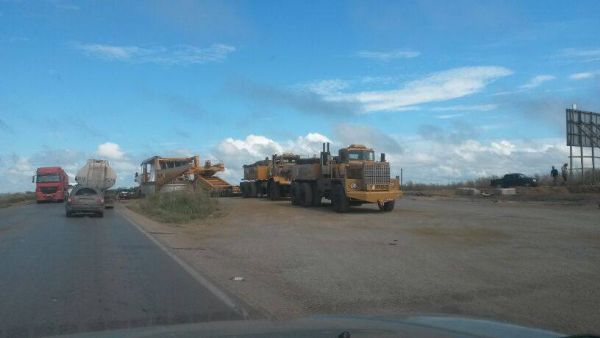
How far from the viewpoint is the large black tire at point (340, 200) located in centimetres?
2889

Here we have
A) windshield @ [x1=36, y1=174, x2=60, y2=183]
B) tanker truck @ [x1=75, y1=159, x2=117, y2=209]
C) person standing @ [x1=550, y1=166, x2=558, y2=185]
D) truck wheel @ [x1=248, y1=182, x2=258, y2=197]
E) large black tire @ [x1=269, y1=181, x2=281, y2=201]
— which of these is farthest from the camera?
windshield @ [x1=36, y1=174, x2=60, y2=183]

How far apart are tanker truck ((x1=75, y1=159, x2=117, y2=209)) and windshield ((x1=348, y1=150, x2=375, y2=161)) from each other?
26483 mm

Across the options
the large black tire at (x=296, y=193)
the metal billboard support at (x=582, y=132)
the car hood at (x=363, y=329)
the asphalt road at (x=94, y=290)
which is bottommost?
the asphalt road at (x=94, y=290)

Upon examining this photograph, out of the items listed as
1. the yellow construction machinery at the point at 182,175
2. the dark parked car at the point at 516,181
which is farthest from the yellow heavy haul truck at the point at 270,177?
the dark parked car at the point at 516,181

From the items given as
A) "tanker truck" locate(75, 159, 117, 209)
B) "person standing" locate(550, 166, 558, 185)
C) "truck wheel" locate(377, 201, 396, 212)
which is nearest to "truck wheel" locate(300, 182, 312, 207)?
"truck wheel" locate(377, 201, 396, 212)

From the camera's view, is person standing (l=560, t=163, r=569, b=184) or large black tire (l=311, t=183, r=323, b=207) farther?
person standing (l=560, t=163, r=569, b=184)

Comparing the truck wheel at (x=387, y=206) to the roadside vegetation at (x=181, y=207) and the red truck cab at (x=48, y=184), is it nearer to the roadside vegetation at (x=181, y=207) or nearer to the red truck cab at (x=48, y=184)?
the roadside vegetation at (x=181, y=207)

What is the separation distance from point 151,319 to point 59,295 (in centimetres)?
248

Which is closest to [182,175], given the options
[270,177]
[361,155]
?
[270,177]

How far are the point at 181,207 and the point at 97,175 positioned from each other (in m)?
19.3

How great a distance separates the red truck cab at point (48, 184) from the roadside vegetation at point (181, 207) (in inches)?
822

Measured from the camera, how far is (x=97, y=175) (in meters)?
50.2

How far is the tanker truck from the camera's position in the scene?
4972cm

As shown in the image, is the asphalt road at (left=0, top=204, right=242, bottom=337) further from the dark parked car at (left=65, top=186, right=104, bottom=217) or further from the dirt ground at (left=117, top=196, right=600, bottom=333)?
the dark parked car at (left=65, top=186, right=104, bottom=217)
